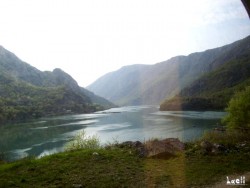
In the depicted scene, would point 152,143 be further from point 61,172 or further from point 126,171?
point 61,172

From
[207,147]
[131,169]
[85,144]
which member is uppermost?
[207,147]

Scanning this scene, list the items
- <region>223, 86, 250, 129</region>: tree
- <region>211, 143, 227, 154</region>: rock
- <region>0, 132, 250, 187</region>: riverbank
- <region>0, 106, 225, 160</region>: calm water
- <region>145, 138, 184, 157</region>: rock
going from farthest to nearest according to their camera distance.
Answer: <region>0, 106, 225, 160</region>: calm water
<region>223, 86, 250, 129</region>: tree
<region>145, 138, 184, 157</region>: rock
<region>211, 143, 227, 154</region>: rock
<region>0, 132, 250, 187</region>: riverbank

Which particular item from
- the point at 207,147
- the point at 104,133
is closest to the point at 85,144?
the point at 207,147

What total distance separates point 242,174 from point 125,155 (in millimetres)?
7521

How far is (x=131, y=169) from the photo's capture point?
15.2m

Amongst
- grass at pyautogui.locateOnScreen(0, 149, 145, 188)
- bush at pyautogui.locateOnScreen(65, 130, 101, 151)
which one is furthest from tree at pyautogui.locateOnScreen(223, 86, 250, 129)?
grass at pyautogui.locateOnScreen(0, 149, 145, 188)

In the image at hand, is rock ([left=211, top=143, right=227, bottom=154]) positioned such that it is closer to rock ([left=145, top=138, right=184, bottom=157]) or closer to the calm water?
rock ([left=145, top=138, right=184, bottom=157])

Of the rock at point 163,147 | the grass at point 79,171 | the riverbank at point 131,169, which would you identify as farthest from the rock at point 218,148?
the grass at point 79,171

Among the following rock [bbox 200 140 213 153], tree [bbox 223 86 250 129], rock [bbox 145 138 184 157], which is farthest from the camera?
tree [bbox 223 86 250 129]

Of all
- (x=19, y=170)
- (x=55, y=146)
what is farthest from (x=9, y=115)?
(x=19, y=170)

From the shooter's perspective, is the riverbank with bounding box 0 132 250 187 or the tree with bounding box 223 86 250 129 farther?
the tree with bounding box 223 86 250 129

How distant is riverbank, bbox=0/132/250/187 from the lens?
43.0ft

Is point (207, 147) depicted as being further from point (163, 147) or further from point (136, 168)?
point (136, 168)

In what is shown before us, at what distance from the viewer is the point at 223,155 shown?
16.7 meters
